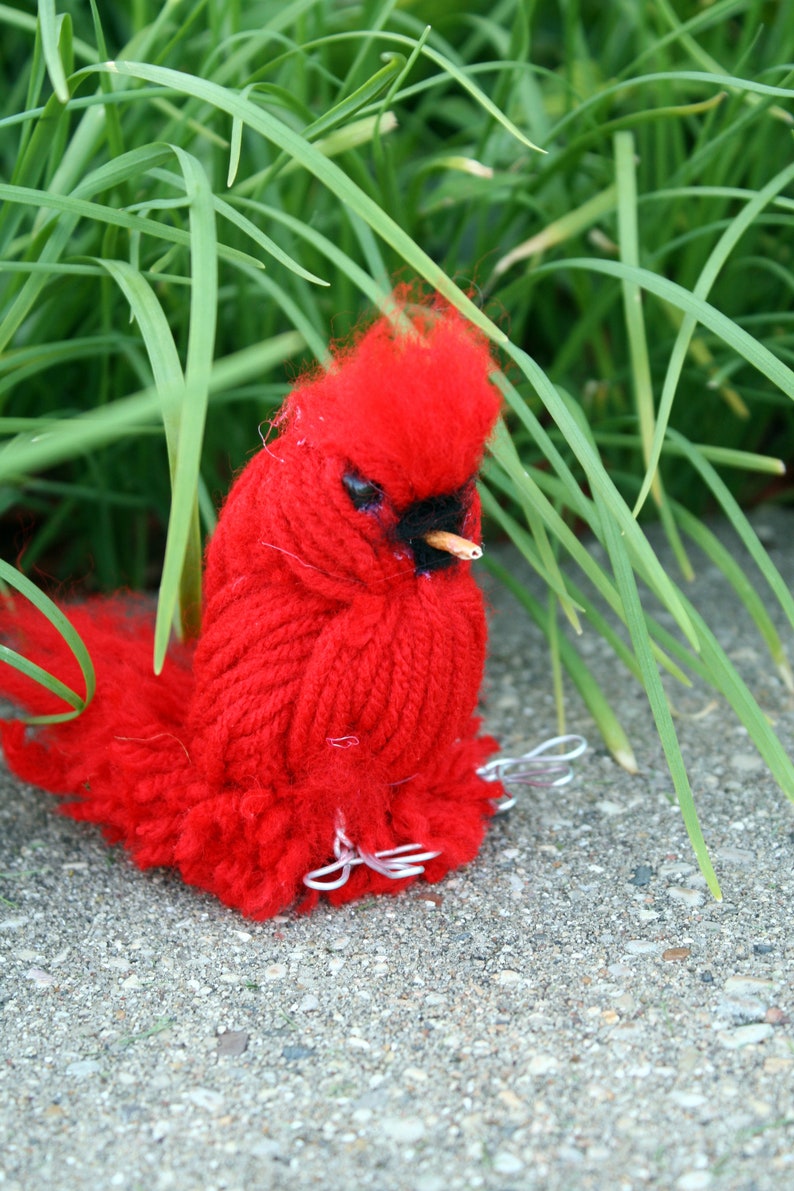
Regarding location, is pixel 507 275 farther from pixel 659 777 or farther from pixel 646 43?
pixel 659 777

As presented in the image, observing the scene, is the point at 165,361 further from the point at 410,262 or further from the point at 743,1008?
the point at 743,1008

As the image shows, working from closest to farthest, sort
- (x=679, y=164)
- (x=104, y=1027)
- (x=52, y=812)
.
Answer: (x=104, y=1027)
(x=52, y=812)
(x=679, y=164)

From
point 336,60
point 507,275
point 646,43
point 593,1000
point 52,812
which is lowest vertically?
point 52,812

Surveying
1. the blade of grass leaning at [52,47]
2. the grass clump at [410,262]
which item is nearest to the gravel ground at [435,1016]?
the grass clump at [410,262]

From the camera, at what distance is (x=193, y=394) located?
0.57 metres

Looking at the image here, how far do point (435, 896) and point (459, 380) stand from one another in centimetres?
37

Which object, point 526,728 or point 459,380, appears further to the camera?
point 526,728

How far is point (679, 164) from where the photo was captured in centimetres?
122

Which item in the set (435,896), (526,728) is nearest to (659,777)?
(526,728)

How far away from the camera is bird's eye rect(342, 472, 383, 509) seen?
0.71 meters

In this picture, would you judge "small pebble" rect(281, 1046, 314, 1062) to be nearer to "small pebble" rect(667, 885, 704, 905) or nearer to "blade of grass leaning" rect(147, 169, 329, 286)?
"small pebble" rect(667, 885, 704, 905)

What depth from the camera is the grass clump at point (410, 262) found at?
2.54 ft

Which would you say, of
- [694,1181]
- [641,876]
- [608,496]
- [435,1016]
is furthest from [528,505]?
[694,1181]

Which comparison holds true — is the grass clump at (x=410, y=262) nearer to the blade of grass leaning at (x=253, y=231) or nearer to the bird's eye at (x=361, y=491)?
the blade of grass leaning at (x=253, y=231)
